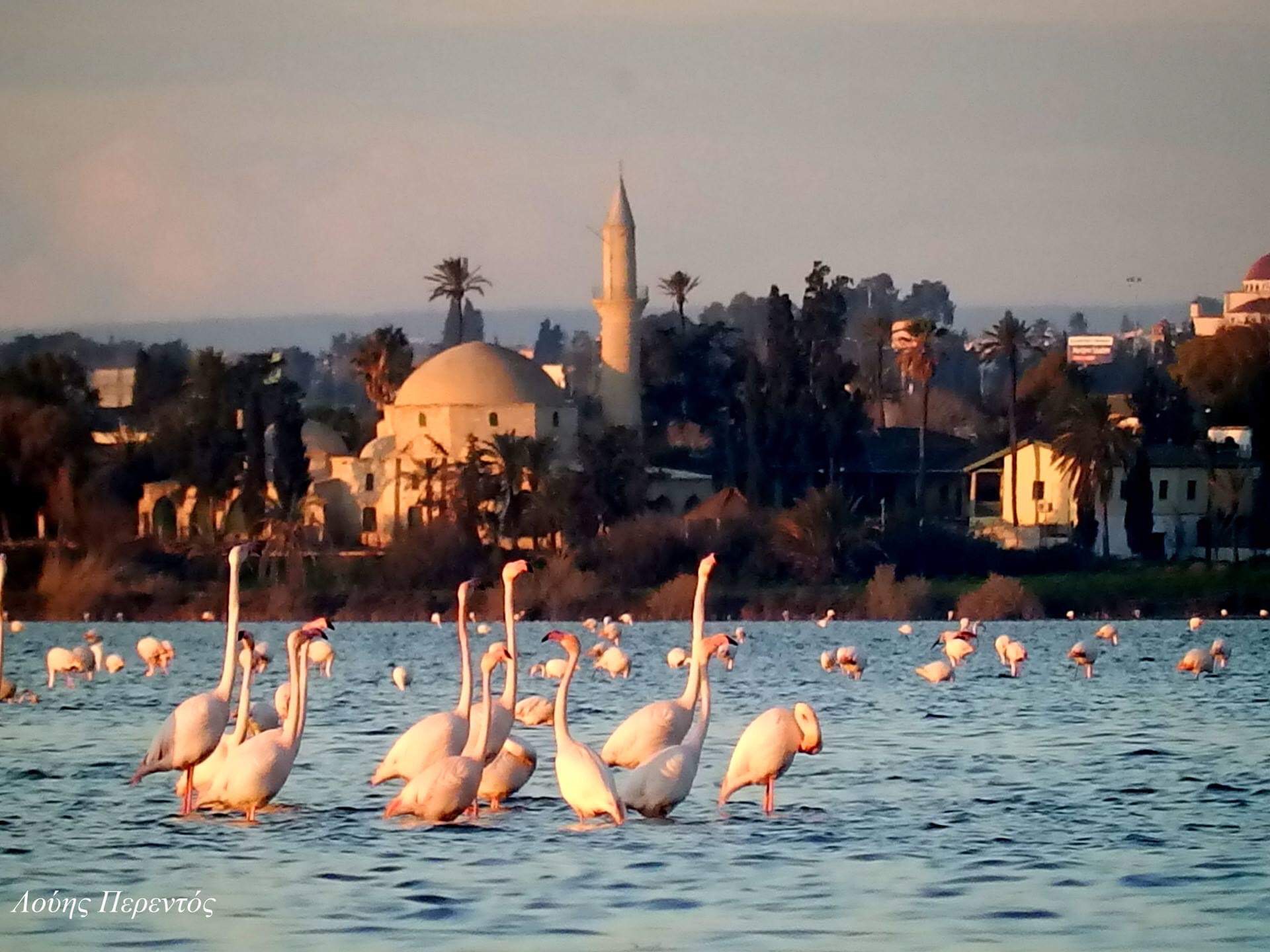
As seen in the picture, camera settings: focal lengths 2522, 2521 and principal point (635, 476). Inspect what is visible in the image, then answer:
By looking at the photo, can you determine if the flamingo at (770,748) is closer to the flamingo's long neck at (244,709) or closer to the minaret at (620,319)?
the flamingo's long neck at (244,709)

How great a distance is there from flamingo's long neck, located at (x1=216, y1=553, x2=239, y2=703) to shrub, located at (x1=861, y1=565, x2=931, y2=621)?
46627 mm

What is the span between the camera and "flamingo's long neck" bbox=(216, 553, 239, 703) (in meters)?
18.9

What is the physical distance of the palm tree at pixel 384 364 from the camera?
102750mm

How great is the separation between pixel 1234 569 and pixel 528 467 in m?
22.8

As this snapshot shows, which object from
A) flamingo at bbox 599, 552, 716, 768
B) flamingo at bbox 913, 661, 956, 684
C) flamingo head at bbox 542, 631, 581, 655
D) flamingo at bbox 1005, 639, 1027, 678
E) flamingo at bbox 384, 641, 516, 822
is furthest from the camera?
flamingo at bbox 1005, 639, 1027, 678

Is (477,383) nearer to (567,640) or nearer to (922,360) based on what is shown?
(922,360)

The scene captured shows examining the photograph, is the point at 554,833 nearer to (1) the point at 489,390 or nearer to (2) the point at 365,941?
(2) the point at 365,941

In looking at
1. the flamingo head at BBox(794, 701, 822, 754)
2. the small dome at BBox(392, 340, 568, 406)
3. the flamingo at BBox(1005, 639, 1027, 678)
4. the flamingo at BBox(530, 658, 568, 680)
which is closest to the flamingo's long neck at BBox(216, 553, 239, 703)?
the flamingo head at BBox(794, 701, 822, 754)

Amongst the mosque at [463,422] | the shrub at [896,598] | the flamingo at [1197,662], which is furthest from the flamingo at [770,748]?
the mosque at [463,422]

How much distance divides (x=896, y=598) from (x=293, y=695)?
159ft

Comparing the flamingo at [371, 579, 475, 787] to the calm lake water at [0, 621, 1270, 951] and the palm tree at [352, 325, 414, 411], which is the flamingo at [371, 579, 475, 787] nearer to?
the calm lake water at [0, 621, 1270, 951]

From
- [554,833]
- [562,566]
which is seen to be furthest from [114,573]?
[554,833]

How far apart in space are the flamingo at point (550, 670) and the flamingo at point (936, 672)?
5.24m

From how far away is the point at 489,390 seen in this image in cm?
9156
